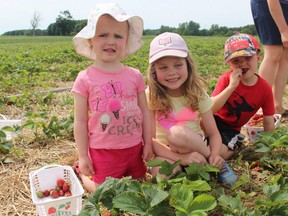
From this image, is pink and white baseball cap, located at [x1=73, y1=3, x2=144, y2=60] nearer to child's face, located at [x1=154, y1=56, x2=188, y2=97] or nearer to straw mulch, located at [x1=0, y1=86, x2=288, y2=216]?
child's face, located at [x1=154, y1=56, x2=188, y2=97]

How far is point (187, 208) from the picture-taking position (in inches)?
75.5

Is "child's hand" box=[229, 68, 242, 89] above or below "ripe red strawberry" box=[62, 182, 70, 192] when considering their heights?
above

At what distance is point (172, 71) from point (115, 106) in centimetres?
54

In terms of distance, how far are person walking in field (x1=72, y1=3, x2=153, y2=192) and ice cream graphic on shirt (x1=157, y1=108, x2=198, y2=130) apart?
323 mm

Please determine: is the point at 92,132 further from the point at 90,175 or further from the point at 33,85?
the point at 33,85

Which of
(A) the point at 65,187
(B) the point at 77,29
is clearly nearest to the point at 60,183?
(A) the point at 65,187

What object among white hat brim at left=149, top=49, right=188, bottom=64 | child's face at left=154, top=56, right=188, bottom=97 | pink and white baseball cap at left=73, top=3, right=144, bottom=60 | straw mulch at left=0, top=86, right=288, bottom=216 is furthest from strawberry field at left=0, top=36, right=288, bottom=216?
pink and white baseball cap at left=73, top=3, right=144, bottom=60

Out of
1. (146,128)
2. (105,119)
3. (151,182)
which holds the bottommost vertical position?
(151,182)

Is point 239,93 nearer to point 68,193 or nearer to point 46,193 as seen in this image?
point 68,193

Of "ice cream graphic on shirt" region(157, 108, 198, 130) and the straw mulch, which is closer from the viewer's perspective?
the straw mulch

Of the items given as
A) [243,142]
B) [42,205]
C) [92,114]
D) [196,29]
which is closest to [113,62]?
[92,114]

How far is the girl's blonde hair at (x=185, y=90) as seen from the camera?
2.90 m

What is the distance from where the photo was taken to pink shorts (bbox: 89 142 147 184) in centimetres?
266

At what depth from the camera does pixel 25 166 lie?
321 centimetres
